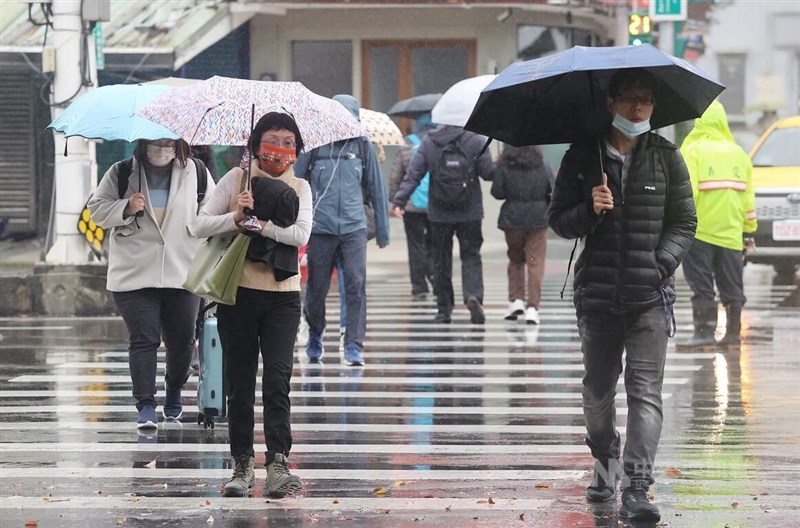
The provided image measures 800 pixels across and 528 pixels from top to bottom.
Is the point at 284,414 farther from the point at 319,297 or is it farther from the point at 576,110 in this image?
the point at 319,297

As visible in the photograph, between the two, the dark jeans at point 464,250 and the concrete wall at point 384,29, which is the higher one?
the concrete wall at point 384,29

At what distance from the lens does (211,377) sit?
9234 millimetres

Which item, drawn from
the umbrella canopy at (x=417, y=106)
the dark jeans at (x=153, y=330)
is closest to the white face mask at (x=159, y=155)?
the dark jeans at (x=153, y=330)

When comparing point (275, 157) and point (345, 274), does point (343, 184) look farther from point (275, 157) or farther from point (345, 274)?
point (275, 157)

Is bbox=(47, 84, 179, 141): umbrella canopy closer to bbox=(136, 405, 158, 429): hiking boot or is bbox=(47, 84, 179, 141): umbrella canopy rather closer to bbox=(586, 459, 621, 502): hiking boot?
bbox=(136, 405, 158, 429): hiking boot

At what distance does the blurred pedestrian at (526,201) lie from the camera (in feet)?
48.5

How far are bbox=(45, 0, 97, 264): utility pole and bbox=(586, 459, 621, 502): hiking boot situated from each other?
978 cm

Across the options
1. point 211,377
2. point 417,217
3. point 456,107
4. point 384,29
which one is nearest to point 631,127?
point 211,377

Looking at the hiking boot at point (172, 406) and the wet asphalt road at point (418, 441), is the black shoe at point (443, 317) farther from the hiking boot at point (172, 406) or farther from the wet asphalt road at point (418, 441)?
the hiking boot at point (172, 406)

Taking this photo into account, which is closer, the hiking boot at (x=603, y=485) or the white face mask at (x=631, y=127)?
the white face mask at (x=631, y=127)

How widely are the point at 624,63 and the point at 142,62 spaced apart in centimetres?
1889

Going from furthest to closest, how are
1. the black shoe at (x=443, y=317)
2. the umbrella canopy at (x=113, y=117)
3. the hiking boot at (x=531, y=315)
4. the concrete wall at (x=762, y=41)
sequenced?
the concrete wall at (x=762, y=41)
the black shoe at (x=443, y=317)
the hiking boot at (x=531, y=315)
the umbrella canopy at (x=113, y=117)

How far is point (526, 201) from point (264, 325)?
7.65 meters

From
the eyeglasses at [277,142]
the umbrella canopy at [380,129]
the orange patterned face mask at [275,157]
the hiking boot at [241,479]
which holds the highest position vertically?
the umbrella canopy at [380,129]
